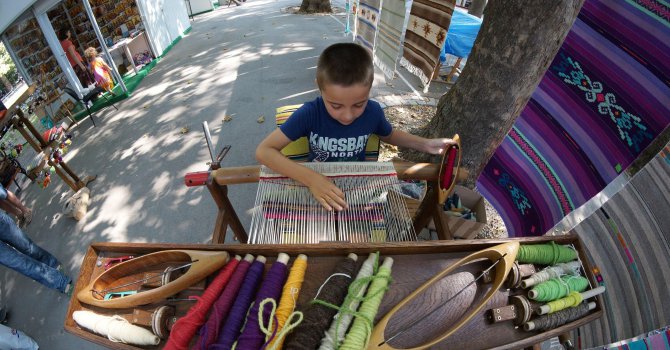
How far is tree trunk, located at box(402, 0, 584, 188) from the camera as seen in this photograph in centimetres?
214

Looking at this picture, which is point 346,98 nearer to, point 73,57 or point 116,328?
point 116,328

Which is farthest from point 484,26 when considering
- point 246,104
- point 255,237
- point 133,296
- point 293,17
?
point 293,17

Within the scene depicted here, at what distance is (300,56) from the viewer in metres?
8.13

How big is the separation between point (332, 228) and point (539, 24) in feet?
7.22

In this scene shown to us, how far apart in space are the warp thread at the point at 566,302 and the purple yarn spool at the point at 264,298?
1.03 meters

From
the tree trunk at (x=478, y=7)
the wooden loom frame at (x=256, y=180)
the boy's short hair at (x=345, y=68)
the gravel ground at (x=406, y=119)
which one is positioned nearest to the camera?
the boy's short hair at (x=345, y=68)

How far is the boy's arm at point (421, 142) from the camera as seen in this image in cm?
165

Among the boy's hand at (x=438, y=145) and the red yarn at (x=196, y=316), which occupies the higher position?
the boy's hand at (x=438, y=145)

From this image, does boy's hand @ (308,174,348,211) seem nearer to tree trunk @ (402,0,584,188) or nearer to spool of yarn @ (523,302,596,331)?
spool of yarn @ (523,302,596,331)

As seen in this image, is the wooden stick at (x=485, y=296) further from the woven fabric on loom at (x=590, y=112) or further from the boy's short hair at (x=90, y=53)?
the boy's short hair at (x=90, y=53)

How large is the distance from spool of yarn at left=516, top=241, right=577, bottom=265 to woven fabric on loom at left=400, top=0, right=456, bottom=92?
8.73 feet

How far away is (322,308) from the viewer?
99cm

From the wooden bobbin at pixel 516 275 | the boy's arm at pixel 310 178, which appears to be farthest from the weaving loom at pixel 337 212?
the wooden bobbin at pixel 516 275

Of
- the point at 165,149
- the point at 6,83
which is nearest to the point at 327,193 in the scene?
the point at 165,149
